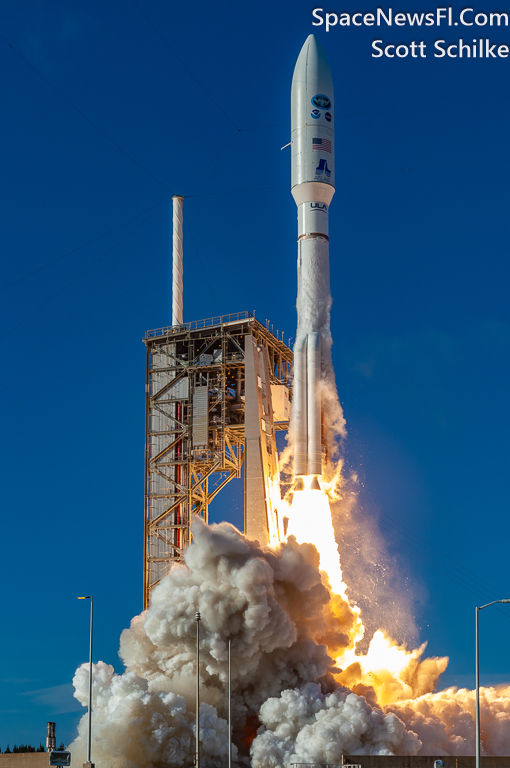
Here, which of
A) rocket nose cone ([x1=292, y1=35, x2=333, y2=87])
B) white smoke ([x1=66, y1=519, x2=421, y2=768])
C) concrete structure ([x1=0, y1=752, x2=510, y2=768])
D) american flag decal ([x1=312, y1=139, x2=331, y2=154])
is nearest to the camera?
concrete structure ([x1=0, y1=752, x2=510, y2=768])

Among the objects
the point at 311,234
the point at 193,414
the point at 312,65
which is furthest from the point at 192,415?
the point at 312,65

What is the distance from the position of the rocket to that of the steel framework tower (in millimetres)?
6844

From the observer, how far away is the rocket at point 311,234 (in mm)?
56281

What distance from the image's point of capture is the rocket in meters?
56.3

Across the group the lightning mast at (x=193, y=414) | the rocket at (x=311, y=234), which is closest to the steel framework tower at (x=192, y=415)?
the lightning mast at (x=193, y=414)

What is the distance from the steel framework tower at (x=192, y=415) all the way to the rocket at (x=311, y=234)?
6.84m

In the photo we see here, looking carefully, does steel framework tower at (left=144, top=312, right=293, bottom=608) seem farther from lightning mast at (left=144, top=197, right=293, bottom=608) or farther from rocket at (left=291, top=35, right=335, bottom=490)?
rocket at (left=291, top=35, right=335, bottom=490)

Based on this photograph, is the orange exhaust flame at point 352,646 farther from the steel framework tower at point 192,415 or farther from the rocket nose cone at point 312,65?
the rocket nose cone at point 312,65

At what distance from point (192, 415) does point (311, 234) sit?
15564mm

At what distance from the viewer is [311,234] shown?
57.7 m

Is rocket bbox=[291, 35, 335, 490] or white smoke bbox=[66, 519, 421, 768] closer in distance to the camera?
white smoke bbox=[66, 519, 421, 768]

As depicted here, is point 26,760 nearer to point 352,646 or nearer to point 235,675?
point 235,675

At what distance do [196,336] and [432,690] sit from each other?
87.5ft

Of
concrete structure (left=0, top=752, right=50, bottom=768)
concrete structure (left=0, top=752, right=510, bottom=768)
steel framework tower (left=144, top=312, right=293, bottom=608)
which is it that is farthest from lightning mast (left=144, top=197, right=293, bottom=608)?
concrete structure (left=0, top=752, right=510, bottom=768)
